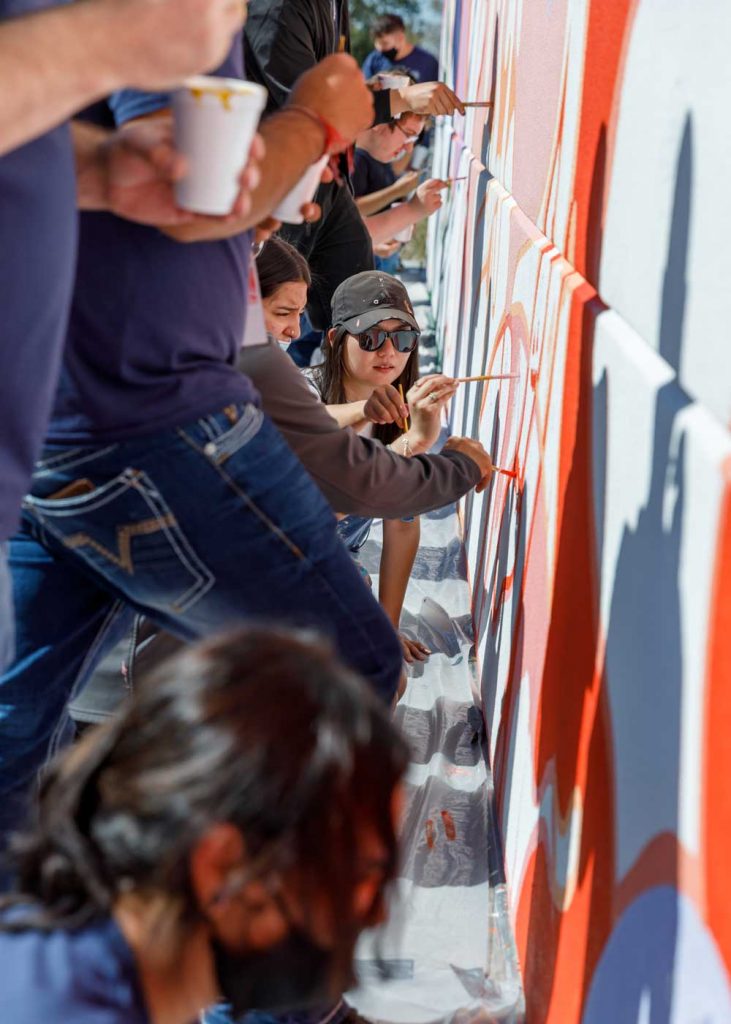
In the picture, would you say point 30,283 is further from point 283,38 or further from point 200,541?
point 283,38

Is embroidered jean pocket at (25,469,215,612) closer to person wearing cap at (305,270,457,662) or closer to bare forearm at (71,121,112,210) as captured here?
bare forearm at (71,121,112,210)

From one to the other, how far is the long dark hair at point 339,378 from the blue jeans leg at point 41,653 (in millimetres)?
1370

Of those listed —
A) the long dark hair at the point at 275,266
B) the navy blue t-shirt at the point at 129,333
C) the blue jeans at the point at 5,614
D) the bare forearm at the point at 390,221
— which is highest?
the navy blue t-shirt at the point at 129,333

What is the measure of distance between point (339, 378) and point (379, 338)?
6.4 inches

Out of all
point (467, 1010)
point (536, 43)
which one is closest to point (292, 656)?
point (467, 1010)

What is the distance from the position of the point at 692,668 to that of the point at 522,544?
112cm

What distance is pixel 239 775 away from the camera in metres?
0.84

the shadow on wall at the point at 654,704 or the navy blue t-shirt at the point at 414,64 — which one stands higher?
the navy blue t-shirt at the point at 414,64

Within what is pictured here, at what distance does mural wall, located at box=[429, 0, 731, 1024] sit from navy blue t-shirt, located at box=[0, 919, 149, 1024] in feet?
1.57

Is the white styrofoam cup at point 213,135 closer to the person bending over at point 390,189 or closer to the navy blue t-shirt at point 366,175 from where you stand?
the person bending over at point 390,189

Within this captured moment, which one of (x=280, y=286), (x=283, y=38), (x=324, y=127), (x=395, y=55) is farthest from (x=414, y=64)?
(x=324, y=127)

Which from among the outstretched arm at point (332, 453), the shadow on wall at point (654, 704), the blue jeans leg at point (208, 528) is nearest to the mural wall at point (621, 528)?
the shadow on wall at point (654, 704)

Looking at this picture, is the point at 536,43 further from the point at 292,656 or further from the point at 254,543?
the point at 292,656

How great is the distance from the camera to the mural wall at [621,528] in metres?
1.03
